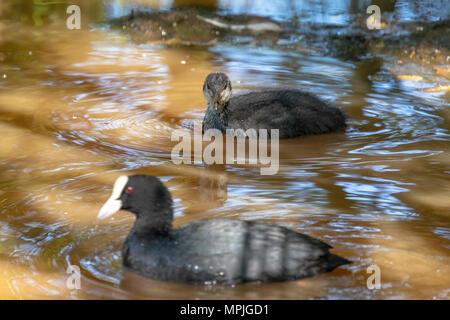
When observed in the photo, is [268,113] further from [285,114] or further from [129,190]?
[129,190]

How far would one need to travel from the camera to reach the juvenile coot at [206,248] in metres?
5.11

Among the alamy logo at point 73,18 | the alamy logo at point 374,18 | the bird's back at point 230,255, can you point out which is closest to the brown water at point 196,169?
the bird's back at point 230,255

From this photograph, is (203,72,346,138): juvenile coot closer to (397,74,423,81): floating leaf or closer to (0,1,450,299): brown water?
(0,1,450,299): brown water

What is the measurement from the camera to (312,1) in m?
16.4

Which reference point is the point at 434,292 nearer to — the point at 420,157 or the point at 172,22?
the point at 420,157

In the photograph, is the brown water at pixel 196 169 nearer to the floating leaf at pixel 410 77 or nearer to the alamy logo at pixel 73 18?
the floating leaf at pixel 410 77

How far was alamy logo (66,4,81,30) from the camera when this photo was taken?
575 inches

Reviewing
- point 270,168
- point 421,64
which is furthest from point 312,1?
point 270,168

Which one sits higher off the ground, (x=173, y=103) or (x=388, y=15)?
(x=388, y=15)

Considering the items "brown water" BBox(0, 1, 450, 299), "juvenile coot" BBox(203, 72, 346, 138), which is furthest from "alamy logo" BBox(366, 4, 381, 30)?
"juvenile coot" BBox(203, 72, 346, 138)

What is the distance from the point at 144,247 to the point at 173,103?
16.4ft

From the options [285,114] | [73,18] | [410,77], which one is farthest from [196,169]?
[73,18]

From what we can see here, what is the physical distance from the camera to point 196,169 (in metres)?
7.81

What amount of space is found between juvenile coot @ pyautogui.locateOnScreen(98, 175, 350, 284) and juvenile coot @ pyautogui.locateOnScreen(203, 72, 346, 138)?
3613 mm
